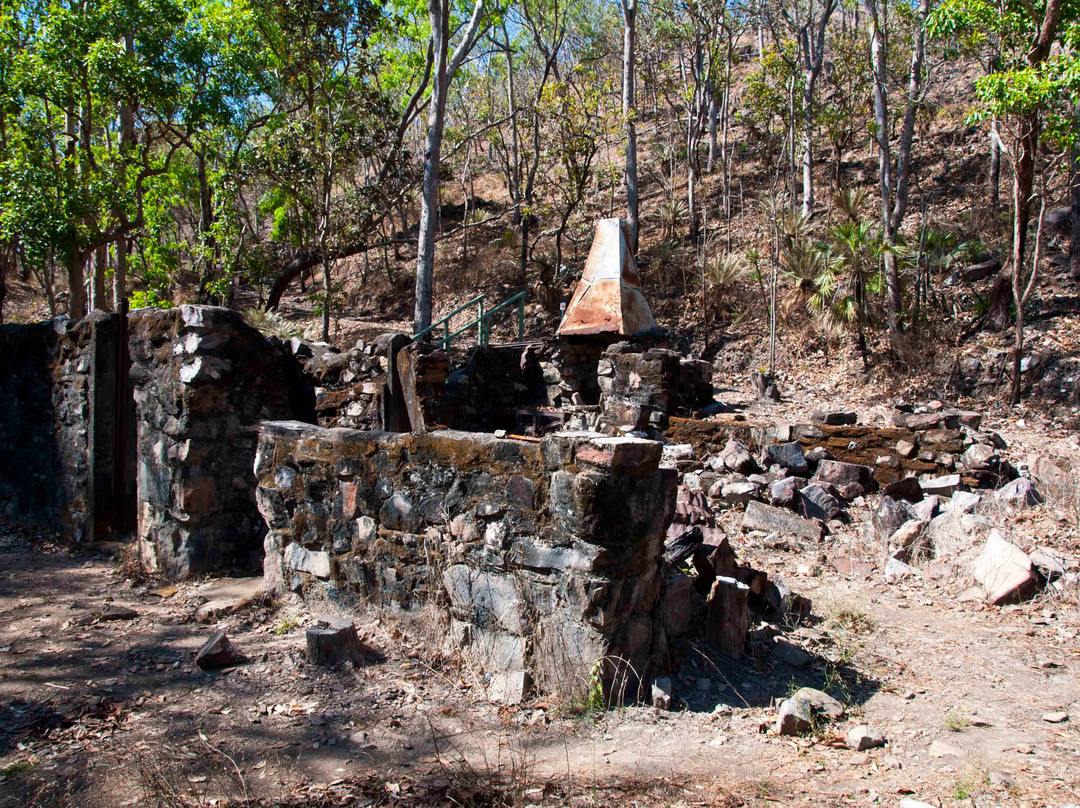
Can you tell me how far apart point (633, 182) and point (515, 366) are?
9.29m

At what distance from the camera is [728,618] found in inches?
164

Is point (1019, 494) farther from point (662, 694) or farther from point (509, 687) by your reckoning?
point (509, 687)

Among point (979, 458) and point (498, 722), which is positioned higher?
point (979, 458)

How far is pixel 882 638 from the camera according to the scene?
15.3ft

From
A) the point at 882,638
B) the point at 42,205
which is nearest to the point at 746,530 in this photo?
the point at 882,638

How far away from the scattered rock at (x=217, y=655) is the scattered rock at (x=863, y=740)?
3.16 meters

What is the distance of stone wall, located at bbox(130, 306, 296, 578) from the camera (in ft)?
19.1

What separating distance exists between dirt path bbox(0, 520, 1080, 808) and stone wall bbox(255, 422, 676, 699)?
10.7 inches

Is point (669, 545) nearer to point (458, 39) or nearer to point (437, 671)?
point (437, 671)

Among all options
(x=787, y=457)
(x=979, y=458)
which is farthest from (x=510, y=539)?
(x=979, y=458)

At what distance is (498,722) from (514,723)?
8 cm

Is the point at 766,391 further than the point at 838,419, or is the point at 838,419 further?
the point at 766,391

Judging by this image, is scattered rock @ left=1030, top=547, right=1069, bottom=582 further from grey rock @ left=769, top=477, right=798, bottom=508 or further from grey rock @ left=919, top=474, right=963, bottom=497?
grey rock @ left=769, top=477, right=798, bottom=508

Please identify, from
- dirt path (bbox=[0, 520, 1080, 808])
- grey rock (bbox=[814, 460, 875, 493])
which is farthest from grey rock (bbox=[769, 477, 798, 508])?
dirt path (bbox=[0, 520, 1080, 808])
